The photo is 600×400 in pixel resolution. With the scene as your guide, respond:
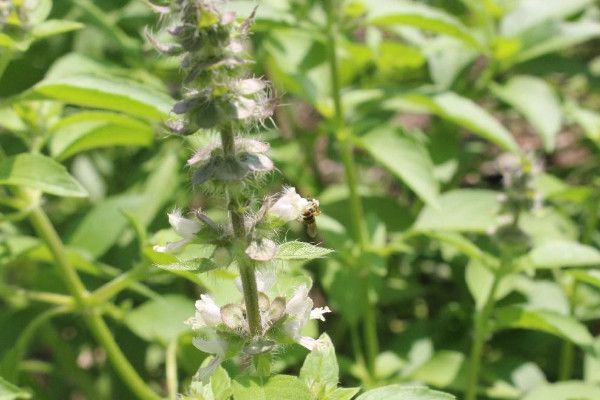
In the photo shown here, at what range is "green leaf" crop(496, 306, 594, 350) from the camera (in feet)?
9.39

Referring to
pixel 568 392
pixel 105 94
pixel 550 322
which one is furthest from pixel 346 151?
pixel 568 392

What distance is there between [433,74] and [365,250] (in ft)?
4.06

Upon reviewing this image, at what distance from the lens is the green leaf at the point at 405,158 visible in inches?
124

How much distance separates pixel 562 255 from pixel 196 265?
175 cm

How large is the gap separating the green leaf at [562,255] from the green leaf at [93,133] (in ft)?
5.30

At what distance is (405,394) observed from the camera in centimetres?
196

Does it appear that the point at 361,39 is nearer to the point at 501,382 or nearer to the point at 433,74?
the point at 433,74

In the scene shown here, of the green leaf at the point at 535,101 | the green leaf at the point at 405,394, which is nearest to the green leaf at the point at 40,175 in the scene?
the green leaf at the point at 405,394

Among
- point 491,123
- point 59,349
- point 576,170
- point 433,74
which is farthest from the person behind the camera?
point 576,170

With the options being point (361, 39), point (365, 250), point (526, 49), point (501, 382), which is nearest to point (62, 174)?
point (365, 250)

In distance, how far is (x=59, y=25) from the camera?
8.79 ft

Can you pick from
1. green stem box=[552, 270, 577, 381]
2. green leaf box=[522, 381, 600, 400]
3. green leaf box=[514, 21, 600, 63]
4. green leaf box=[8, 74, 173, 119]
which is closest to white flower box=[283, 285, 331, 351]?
green leaf box=[8, 74, 173, 119]

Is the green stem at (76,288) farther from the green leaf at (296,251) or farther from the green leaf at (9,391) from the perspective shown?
the green leaf at (296,251)

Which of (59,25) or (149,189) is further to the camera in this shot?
(149,189)
